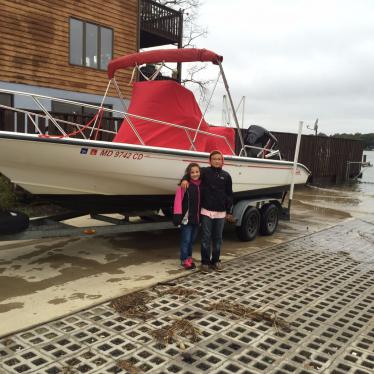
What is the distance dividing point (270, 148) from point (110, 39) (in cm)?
828

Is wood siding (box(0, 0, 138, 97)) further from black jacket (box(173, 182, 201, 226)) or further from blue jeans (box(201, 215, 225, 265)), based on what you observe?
blue jeans (box(201, 215, 225, 265))

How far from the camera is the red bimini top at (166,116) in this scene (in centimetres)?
621

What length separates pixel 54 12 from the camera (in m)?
12.2

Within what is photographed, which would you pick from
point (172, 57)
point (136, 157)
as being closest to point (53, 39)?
point (172, 57)

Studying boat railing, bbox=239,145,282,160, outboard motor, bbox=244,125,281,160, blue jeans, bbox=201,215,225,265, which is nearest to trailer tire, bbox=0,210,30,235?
blue jeans, bbox=201,215,225,265

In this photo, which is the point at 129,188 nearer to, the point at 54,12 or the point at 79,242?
the point at 79,242

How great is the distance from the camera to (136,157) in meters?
5.36

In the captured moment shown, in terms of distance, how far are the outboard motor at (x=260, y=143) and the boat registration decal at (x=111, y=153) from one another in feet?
10.3

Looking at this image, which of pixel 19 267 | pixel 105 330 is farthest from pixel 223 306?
pixel 19 267

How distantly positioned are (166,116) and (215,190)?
183 cm

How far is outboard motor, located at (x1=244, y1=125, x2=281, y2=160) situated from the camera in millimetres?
7941

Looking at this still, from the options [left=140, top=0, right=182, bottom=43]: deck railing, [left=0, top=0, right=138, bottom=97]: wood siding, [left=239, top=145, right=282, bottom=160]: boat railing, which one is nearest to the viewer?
[left=239, top=145, right=282, bottom=160]: boat railing

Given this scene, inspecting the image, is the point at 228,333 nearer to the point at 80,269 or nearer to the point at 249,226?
the point at 80,269

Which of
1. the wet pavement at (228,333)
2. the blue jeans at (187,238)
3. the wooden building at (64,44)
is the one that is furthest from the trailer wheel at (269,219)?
the wooden building at (64,44)
